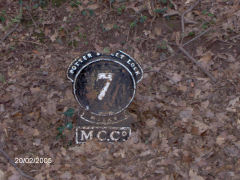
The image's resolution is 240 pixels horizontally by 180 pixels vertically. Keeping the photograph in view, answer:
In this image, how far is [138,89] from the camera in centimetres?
445

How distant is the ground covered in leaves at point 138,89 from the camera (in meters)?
3.99

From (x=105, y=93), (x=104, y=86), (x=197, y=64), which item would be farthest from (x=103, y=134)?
(x=197, y=64)

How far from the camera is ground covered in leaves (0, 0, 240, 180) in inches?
157

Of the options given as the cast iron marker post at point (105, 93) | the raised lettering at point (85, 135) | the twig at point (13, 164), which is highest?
the cast iron marker post at point (105, 93)

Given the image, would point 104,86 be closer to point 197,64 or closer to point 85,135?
point 85,135

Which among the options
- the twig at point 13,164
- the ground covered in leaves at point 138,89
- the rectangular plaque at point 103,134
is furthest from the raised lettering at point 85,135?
the twig at point 13,164
